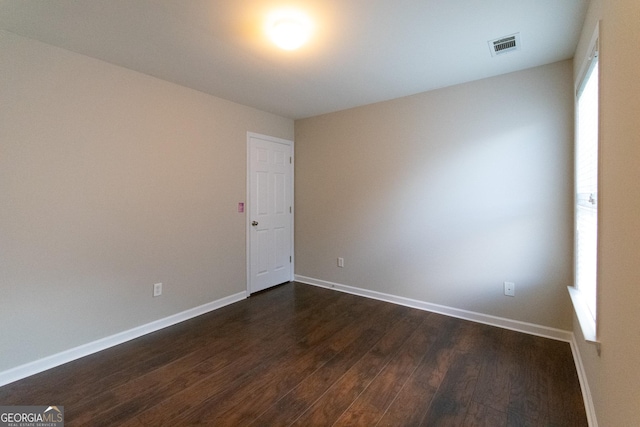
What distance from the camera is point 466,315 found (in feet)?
9.70

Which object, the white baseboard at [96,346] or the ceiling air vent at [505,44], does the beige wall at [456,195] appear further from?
the white baseboard at [96,346]

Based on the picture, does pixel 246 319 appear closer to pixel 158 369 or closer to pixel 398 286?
pixel 158 369

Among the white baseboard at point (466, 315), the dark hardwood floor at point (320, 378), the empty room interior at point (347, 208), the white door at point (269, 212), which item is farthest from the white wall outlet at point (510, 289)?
the white door at point (269, 212)

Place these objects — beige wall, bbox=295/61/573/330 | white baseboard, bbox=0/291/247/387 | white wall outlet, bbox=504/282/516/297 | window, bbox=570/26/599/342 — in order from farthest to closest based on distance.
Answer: white wall outlet, bbox=504/282/516/297 < beige wall, bbox=295/61/573/330 < white baseboard, bbox=0/291/247/387 < window, bbox=570/26/599/342

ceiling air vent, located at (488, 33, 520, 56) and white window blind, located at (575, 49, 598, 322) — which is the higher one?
ceiling air vent, located at (488, 33, 520, 56)

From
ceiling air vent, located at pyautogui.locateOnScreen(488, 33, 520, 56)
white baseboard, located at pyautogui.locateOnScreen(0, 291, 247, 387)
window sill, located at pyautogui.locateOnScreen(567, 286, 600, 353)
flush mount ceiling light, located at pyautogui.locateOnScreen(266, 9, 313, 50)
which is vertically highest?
ceiling air vent, located at pyautogui.locateOnScreen(488, 33, 520, 56)

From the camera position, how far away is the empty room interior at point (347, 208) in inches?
66.0

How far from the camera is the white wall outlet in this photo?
8.83ft

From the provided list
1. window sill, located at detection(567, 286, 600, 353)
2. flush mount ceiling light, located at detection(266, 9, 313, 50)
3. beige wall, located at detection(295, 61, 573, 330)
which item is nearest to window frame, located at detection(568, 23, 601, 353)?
window sill, located at detection(567, 286, 600, 353)

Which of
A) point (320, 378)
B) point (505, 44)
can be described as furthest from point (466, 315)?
point (505, 44)

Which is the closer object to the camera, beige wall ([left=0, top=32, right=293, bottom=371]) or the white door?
beige wall ([left=0, top=32, right=293, bottom=371])

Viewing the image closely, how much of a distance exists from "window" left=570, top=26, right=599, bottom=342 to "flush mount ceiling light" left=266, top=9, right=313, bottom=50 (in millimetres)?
1673

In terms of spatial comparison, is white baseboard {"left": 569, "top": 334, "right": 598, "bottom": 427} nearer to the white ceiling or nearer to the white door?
the white ceiling

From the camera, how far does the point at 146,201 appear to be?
267 centimetres
